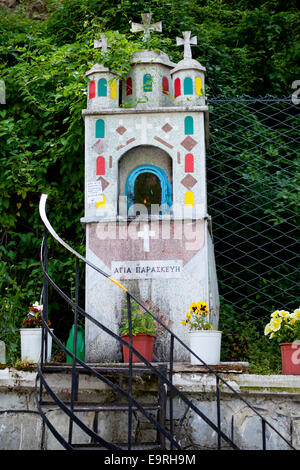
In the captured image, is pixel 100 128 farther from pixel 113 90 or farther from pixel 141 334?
pixel 141 334

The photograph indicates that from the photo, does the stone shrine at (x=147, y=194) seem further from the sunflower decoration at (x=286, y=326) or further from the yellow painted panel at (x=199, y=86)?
the sunflower decoration at (x=286, y=326)

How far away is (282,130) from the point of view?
296 inches

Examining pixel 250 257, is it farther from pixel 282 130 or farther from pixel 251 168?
pixel 282 130

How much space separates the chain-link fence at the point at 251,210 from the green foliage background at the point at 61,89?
670 millimetres

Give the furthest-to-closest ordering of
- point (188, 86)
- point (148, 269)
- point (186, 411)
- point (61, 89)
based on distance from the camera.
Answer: point (61, 89) → point (188, 86) → point (148, 269) → point (186, 411)

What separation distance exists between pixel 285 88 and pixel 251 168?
191 cm

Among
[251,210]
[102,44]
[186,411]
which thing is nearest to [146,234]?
[186,411]

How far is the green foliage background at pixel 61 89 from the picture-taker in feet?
20.7

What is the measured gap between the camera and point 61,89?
21.2 ft

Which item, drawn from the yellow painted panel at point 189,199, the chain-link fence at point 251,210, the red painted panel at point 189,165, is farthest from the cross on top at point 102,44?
the chain-link fence at point 251,210

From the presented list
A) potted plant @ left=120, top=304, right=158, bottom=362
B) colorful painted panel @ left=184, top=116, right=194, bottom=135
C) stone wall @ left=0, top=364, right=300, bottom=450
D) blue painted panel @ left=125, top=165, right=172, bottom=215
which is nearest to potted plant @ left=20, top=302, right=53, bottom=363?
stone wall @ left=0, top=364, right=300, bottom=450

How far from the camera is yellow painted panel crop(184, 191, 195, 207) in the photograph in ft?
17.3

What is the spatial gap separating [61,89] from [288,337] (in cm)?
358
